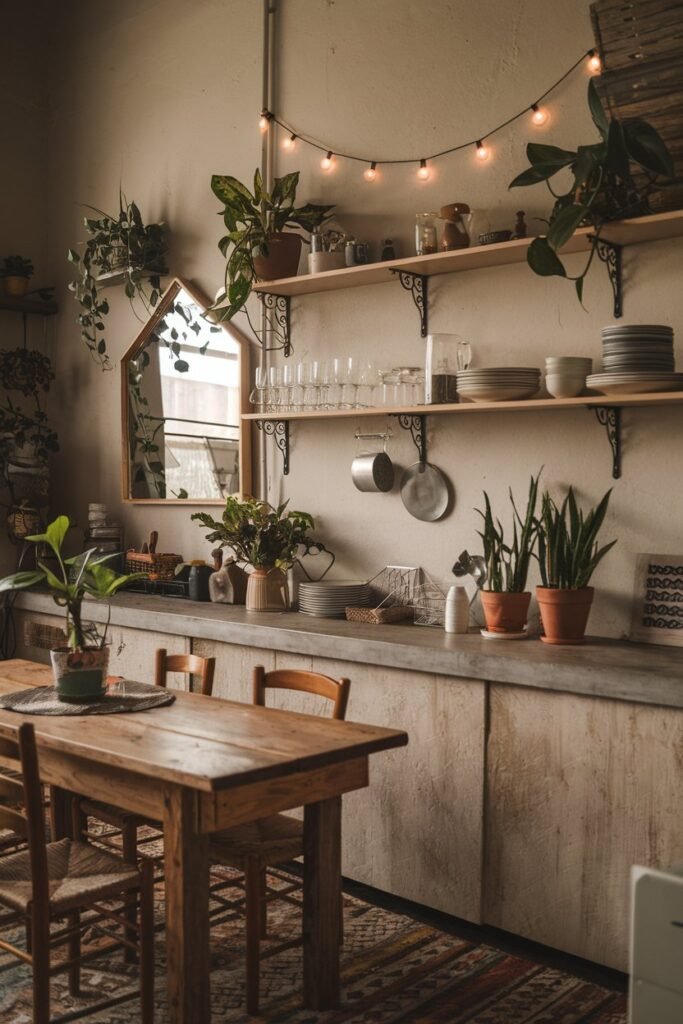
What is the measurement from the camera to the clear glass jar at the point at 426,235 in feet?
13.2

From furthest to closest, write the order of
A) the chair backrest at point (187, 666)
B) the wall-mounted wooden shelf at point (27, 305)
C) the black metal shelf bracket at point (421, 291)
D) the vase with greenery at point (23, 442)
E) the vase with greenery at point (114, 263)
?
the wall-mounted wooden shelf at point (27, 305), the vase with greenery at point (23, 442), the vase with greenery at point (114, 263), the black metal shelf bracket at point (421, 291), the chair backrest at point (187, 666)

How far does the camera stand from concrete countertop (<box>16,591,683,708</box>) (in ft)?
9.91

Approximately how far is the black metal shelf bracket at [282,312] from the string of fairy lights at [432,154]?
23.5 inches

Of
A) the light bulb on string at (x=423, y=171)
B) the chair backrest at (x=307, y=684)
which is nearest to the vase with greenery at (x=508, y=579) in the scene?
the chair backrest at (x=307, y=684)

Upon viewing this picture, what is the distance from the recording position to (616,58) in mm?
3244

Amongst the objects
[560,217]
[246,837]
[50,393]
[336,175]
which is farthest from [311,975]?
[50,393]

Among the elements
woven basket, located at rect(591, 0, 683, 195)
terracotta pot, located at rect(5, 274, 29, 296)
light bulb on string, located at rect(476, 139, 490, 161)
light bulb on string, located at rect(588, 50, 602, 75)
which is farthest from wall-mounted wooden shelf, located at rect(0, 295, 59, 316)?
woven basket, located at rect(591, 0, 683, 195)

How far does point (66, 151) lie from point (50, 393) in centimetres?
139

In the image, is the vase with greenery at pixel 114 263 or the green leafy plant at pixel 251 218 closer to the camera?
the green leafy plant at pixel 251 218

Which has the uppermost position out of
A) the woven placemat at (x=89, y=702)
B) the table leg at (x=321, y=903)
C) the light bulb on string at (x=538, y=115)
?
the light bulb on string at (x=538, y=115)

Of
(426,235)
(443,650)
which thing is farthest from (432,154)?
(443,650)

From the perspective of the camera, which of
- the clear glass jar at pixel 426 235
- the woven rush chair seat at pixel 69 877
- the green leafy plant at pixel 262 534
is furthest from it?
the green leafy plant at pixel 262 534

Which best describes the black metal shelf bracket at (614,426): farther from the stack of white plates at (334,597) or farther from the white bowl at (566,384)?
the stack of white plates at (334,597)

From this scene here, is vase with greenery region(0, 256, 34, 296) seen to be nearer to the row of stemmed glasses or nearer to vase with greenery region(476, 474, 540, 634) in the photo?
the row of stemmed glasses
